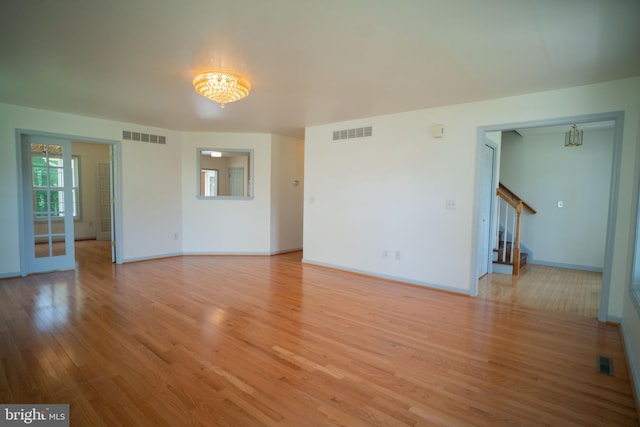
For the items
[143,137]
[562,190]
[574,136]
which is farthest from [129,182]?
[562,190]

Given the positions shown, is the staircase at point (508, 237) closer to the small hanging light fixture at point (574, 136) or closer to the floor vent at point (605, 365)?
the small hanging light fixture at point (574, 136)

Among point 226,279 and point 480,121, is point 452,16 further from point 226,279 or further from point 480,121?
point 226,279

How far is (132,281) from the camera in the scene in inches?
181

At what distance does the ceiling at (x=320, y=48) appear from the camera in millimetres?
2045

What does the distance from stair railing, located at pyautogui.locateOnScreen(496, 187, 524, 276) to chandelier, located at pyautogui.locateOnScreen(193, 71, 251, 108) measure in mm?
4551

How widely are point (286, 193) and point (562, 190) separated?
5539 millimetres

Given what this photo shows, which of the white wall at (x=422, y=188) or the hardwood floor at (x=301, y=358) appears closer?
the hardwood floor at (x=301, y=358)

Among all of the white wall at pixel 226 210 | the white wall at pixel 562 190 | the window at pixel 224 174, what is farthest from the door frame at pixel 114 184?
the white wall at pixel 562 190

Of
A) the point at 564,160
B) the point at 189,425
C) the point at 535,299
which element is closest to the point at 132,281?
the point at 189,425

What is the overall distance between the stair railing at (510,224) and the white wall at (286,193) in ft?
13.4

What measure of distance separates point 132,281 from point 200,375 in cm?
301
